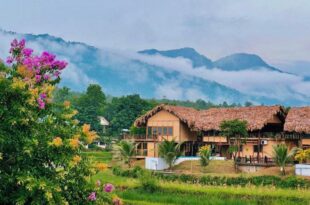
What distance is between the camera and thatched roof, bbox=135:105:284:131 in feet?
105

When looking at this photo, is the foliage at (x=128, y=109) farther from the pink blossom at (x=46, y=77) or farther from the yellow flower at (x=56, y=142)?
the yellow flower at (x=56, y=142)

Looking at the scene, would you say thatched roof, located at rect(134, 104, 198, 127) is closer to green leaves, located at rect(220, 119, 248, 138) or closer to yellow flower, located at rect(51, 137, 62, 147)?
green leaves, located at rect(220, 119, 248, 138)

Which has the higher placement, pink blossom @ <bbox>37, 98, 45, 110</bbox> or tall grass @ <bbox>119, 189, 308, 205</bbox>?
pink blossom @ <bbox>37, 98, 45, 110</bbox>

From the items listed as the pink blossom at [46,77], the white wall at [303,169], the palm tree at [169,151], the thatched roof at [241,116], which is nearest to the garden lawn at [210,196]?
the white wall at [303,169]

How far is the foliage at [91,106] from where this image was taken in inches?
2616

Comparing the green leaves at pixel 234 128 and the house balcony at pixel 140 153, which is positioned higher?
the green leaves at pixel 234 128

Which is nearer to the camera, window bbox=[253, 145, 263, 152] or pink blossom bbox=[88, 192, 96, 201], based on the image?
pink blossom bbox=[88, 192, 96, 201]

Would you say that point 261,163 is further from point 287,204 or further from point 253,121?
point 287,204

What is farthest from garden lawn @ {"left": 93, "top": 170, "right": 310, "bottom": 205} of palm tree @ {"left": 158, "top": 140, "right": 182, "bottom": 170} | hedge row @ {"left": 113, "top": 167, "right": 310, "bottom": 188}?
palm tree @ {"left": 158, "top": 140, "right": 182, "bottom": 170}

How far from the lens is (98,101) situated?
75250 millimetres

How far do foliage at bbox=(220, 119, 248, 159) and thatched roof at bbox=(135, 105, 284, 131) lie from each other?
1044 millimetres

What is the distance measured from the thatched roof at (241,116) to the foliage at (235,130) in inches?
40.7

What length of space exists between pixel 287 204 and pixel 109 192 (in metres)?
9.92

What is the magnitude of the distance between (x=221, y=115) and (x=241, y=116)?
183 centimetres
